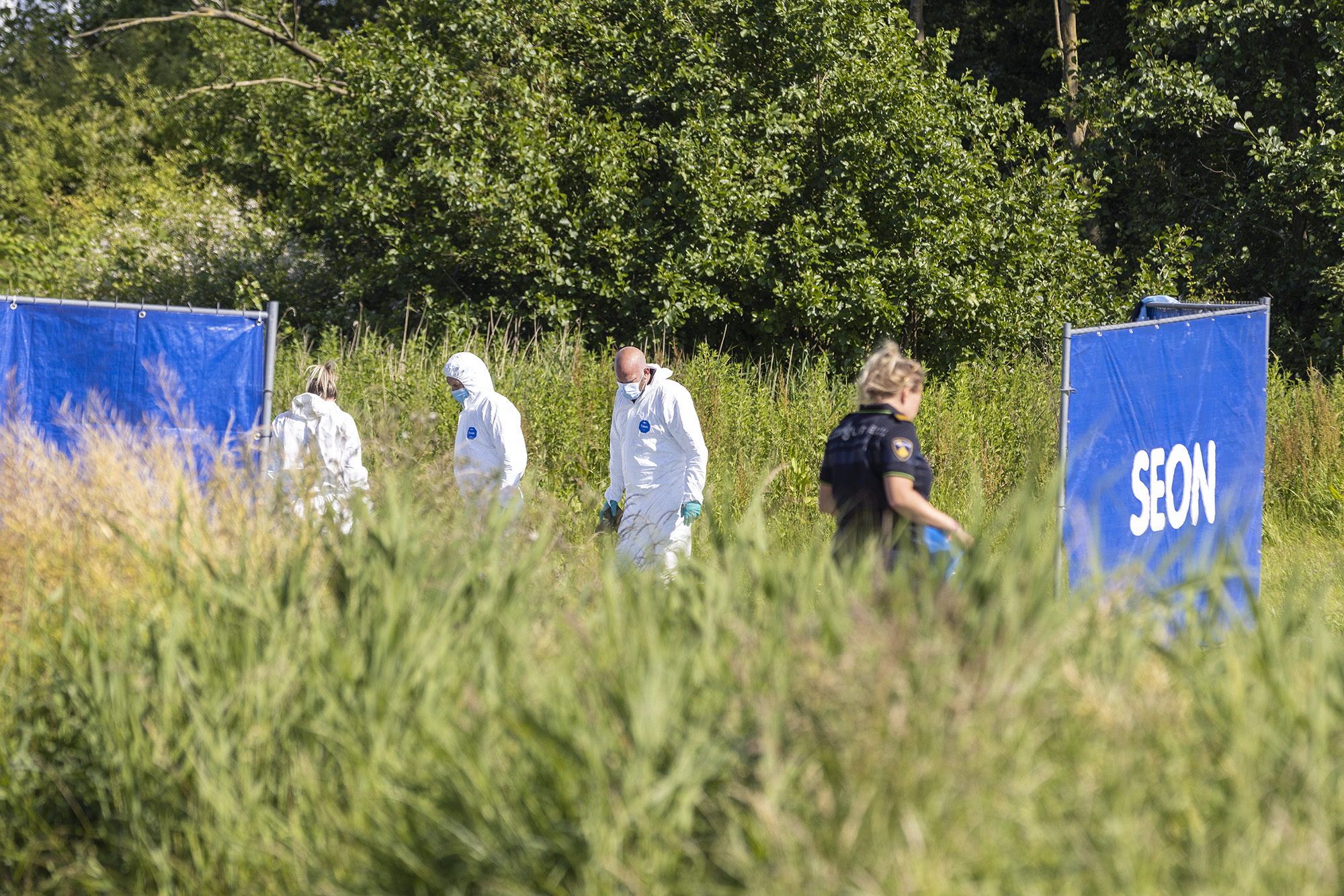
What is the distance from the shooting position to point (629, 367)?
6984 mm

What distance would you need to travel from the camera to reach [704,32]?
45.6ft

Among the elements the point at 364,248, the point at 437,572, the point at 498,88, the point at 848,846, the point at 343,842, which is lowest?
the point at 343,842

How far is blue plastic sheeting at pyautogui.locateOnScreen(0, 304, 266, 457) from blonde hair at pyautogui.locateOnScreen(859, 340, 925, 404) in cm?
348

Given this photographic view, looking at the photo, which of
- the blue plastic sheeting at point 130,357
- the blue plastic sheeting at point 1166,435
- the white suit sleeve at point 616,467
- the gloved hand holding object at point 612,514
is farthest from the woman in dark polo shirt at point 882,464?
the blue plastic sheeting at point 130,357

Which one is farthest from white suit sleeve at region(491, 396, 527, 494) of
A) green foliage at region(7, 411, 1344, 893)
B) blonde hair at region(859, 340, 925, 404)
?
green foliage at region(7, 411, 1344, 893)

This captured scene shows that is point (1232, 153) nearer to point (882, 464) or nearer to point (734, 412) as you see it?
point (734, 412)

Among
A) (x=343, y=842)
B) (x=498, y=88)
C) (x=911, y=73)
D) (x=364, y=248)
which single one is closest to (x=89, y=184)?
(x=364, y=248)

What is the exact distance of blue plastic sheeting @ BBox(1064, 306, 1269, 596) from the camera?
5781 mm

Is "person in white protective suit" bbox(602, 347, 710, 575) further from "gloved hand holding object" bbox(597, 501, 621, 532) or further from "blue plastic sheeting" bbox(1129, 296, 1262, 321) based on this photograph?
"blue plastic sheeting" bbox(1129, 296, 1262, 321)

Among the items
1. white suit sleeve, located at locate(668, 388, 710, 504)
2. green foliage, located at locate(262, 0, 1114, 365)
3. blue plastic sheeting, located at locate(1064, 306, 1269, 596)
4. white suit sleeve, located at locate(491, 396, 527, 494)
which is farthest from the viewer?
green foliage, located at locate(262, 0, 1114, 365)

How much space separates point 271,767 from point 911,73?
12671mm

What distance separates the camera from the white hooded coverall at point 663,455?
6812 millimetres

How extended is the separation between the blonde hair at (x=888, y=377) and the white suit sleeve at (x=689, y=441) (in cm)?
232

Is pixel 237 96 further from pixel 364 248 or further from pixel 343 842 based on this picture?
pixel 343 842
